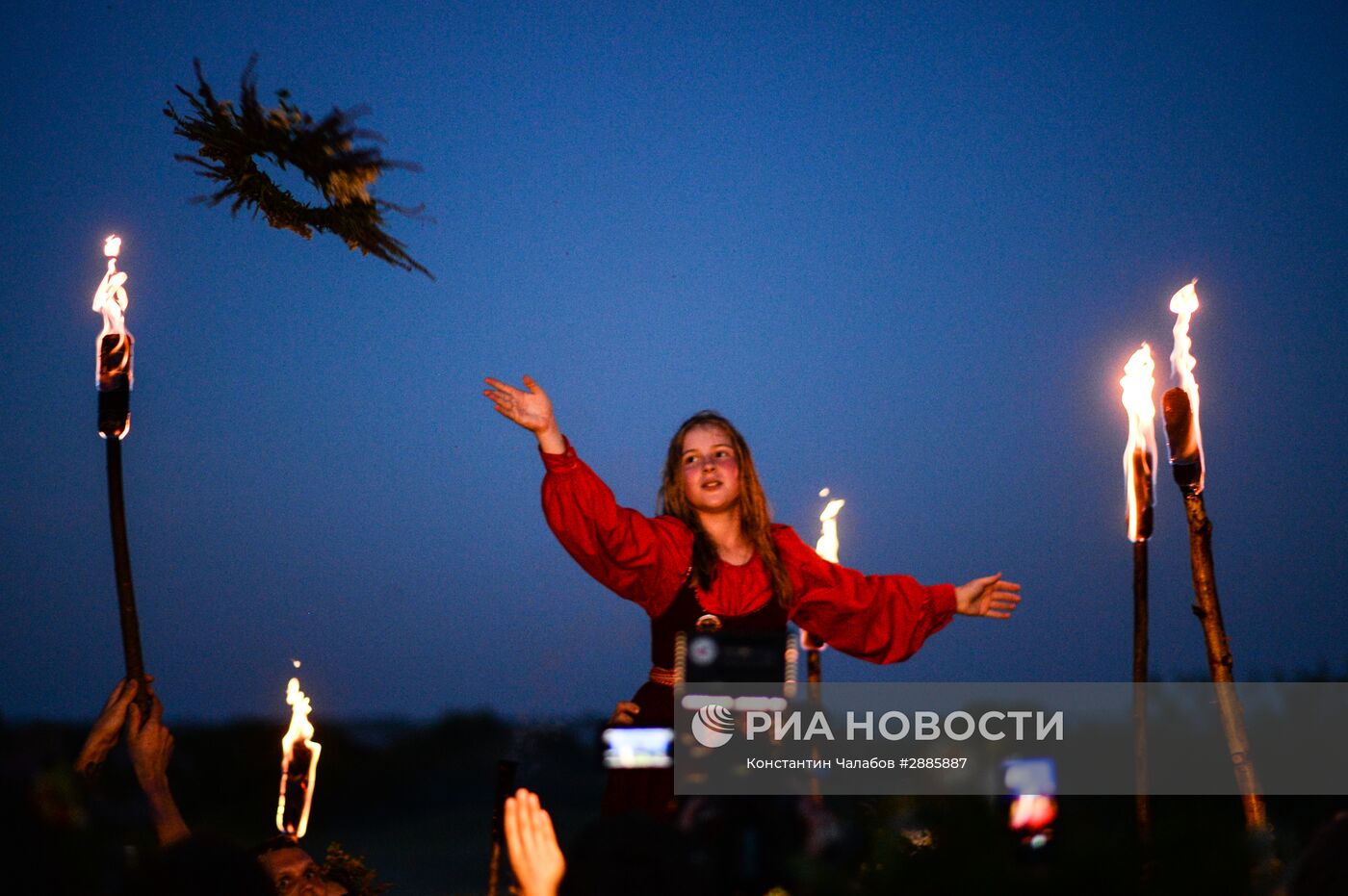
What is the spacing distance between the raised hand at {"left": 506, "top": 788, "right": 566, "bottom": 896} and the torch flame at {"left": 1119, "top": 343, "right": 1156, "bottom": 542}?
10.8 ft

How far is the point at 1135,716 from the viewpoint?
4625 millimetres

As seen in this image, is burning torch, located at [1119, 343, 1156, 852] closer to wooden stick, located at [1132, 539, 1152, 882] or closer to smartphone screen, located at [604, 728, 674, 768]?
wooden stick, located at [1132, 539, 1152, 882]

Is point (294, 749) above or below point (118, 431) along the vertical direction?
below

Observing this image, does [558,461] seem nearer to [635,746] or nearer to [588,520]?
[588,520]

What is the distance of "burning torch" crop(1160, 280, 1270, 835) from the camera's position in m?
4.76

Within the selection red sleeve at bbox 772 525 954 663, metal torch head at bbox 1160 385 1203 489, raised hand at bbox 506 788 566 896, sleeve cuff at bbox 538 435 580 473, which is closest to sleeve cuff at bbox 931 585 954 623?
red sleeve at bbox 772 525 954 663

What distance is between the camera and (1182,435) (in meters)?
4.91

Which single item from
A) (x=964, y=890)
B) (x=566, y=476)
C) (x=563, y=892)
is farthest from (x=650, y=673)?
(x=964, y=890)

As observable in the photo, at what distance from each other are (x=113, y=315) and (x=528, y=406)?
1.47m

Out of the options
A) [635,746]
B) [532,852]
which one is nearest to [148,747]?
[635,746]

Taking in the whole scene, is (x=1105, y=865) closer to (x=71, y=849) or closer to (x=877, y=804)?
(x=877, y=804)

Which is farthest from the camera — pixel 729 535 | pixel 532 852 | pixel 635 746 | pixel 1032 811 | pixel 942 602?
pixel 942 602

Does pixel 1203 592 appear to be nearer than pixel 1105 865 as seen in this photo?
No

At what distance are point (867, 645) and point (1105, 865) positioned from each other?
11.9 ft
